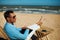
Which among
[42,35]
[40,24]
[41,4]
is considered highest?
[41,4]

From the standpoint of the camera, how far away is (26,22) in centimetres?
162

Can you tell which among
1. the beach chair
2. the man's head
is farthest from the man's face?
the beach chair

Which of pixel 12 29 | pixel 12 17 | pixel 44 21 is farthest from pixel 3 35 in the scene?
pixel 44 21

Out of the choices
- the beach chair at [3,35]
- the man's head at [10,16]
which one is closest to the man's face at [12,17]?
the man's head at [10,16]

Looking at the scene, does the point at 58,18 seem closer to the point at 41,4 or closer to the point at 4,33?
the point at 41,4

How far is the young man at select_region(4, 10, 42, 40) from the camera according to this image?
5.18 ft

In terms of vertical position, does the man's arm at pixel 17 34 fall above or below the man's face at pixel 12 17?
below

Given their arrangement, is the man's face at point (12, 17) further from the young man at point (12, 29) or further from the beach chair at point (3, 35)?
the beach chair at point (3, 35)

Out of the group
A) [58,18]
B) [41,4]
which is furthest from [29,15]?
[58,18]

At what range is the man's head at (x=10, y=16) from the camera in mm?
1596

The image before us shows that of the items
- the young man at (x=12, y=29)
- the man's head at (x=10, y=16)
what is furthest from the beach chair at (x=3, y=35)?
the man's head at (x=10, y=16)

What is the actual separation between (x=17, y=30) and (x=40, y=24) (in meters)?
0.27

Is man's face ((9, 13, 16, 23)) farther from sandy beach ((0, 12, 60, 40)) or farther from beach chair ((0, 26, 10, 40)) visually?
beach chair ((0, 26, 10, 40))

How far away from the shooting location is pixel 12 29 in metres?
1.58
